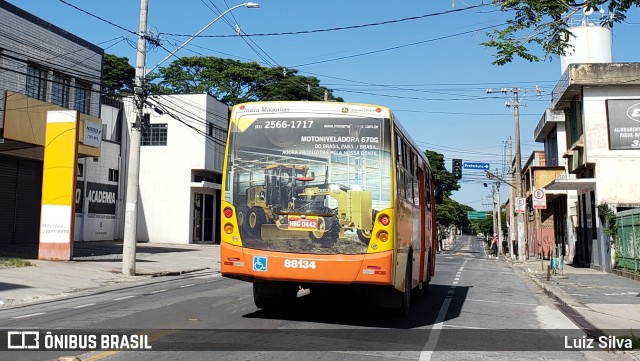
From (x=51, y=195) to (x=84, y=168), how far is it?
1152 cm

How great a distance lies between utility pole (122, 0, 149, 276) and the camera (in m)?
17.2

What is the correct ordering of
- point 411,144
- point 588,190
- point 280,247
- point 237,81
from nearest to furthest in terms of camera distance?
point 280,247
point 411,144
point 588,190
point 237,81

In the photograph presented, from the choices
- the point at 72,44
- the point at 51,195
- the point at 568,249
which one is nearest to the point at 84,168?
the point at 72,44

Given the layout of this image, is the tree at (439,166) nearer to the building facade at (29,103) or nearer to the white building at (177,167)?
the white building at (177,167)

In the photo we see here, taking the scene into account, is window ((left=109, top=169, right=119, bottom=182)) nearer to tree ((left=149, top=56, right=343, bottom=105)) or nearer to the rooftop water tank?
tree ((left=149, top=56, right=343, bottom=105))

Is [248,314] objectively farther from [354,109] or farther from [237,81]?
[237,81]

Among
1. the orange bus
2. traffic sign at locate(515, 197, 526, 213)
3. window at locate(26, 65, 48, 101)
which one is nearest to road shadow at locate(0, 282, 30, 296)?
the orange bus

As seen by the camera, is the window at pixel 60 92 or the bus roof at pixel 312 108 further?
the window at pixel 60 92

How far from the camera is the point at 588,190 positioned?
82.3ft

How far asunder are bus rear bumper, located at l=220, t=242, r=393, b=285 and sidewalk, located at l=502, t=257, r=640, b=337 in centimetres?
391

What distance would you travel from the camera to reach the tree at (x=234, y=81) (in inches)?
2067

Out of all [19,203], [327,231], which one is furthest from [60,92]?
[327,231]

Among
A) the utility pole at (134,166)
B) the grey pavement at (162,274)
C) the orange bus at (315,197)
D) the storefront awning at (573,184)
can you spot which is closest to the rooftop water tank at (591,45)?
the storefront awning at (573,184)

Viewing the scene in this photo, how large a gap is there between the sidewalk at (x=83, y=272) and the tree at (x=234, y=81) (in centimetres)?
2931
